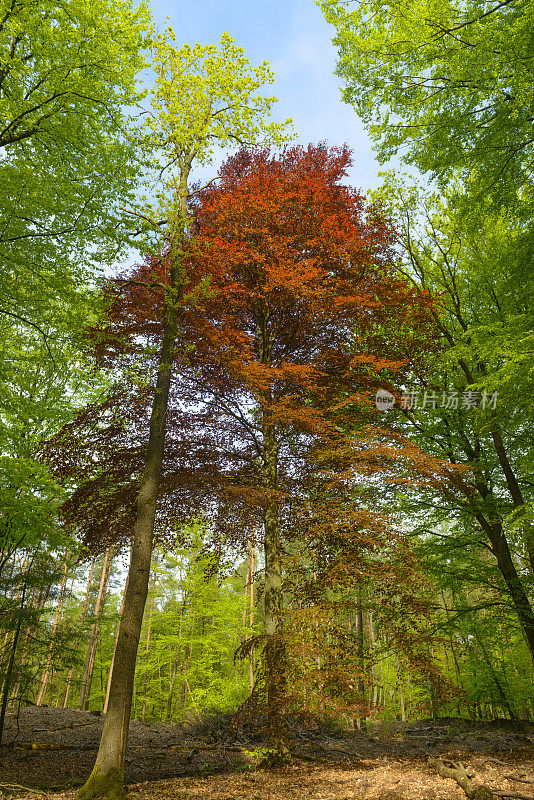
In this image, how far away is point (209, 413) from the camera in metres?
9.48

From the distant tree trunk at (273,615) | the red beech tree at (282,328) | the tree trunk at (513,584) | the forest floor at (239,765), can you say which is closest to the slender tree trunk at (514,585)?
the tree trunk at (513,584)

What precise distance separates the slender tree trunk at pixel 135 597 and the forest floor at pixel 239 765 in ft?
1.23

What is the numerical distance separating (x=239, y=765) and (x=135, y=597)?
13.8ft

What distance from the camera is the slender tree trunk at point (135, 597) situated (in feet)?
17.3

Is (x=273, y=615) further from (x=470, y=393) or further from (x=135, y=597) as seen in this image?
(x=470, y=393)

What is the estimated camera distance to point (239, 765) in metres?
7.73

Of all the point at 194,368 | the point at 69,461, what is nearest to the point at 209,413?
the point at 194,368

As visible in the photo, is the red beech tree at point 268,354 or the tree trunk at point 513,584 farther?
the tree trunk at point 513,584

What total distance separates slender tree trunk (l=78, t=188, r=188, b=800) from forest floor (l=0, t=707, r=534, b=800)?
37 centimetres

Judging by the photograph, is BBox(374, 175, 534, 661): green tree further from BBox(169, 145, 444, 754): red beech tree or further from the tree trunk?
BBox(169, 145, 444, 754): red beech tree

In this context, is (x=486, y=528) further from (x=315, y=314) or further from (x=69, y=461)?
(x=69, y=461)

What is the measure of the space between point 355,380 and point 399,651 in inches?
185

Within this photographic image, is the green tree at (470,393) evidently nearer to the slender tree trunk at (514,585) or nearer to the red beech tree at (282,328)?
the slender tree trunk at (514,585)

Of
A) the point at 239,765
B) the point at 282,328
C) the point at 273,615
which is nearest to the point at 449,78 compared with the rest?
the point at 282,328
